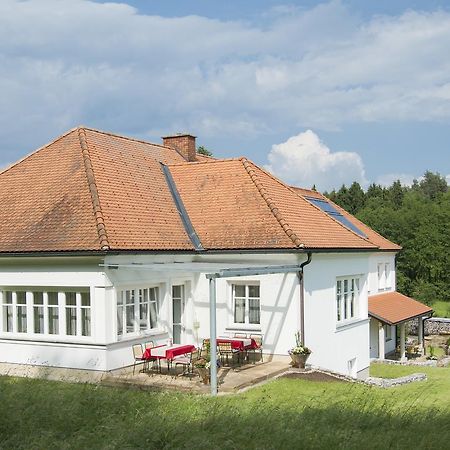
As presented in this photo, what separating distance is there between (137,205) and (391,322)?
1581cm

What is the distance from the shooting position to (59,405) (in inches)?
455

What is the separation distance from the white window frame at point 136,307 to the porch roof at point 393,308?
14.7 meters

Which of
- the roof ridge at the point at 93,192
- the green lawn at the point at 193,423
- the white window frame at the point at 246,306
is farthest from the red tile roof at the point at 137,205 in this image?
the green lawn at the point at 193,423

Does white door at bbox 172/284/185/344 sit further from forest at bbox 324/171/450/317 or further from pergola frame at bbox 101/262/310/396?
forest at bbox 324/171/450/317

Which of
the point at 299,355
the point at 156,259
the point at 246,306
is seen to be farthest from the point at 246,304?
the point at 156,259

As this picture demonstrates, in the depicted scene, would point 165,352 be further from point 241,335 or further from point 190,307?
A: point 190,307

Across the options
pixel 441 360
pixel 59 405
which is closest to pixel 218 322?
Result: pixel 59 405

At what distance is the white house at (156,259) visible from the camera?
1814 centimetres

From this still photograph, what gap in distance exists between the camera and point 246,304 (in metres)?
21.0

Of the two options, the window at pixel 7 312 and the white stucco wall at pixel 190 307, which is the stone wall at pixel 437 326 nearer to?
the white stucco wall at pixel 190 307

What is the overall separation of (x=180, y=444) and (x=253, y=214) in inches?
486

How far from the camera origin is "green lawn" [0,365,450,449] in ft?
32.6

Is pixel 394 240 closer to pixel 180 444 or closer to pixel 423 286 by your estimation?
pixel 423 286

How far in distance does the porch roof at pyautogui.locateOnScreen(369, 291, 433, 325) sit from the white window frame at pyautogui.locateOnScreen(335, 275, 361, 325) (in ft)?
24.5
